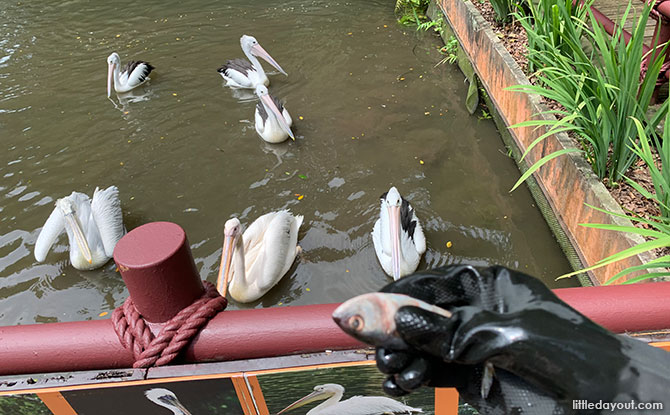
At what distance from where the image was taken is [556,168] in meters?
3.56

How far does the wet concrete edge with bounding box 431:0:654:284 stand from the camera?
2941mm

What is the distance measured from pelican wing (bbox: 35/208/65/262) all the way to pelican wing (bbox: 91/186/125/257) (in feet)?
0.80

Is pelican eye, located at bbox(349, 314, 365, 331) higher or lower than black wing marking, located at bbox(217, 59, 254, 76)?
higher

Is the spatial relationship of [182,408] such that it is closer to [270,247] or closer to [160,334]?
[160,334]

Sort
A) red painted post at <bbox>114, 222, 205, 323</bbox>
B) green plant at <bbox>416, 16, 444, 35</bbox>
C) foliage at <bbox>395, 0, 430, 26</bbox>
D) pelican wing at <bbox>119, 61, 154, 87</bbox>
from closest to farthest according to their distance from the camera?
red painted post at <bbox>114, 222, 205, 323</bbox>, pelican wing at <bbox>119, 61, 154, 87</bbox>, green plant at <bbox>416, 16, 444, 35</bbox>, foliage at <bbox>395, 0, 430, 26</bbox>

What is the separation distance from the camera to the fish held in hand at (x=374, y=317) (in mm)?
624

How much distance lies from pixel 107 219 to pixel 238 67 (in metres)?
2.78

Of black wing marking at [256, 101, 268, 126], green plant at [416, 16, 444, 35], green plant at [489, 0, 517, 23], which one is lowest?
black wing marking at [256, 101, 268, 126]

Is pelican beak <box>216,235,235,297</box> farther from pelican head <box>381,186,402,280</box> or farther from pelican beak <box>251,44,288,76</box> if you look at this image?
pelican beak <box>251,44,288,76</box>

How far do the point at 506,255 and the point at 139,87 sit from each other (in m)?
4.80

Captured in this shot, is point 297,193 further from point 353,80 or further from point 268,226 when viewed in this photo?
point 353,80

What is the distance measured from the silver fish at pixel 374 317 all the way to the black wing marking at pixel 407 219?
280 centimetres

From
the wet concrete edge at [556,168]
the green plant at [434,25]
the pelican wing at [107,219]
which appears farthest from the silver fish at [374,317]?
the green plant at [434,25]

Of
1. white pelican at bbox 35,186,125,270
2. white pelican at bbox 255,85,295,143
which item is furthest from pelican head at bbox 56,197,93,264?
white pelican at bbox 255,85,295,143
